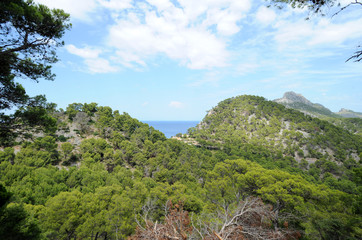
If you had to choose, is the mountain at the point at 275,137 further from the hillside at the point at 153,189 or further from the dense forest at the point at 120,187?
the dense forest at the point at 120,187

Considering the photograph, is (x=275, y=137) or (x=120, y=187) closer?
(x=120, y=187)

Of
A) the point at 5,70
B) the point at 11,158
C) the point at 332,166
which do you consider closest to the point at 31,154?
the point at 11,158

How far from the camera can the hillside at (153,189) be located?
19.9 feet

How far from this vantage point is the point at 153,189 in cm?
1831

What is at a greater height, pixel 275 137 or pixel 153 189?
pixel 153 189

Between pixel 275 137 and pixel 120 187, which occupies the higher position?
pixel 120 187

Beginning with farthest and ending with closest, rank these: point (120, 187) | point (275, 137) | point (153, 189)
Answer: point (275, 137), point (153, 189), point (120, 187)

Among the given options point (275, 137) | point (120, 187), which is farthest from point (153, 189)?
point (275, 137)

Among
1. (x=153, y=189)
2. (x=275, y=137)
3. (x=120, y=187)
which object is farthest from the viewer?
(x=275, y=137)

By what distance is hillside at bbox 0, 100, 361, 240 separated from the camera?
6.05 m

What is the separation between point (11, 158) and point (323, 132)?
10061 cm

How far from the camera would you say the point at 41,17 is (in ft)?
16.8

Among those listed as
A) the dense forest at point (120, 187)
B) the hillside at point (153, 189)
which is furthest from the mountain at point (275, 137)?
the dense forest at point (120, 187)

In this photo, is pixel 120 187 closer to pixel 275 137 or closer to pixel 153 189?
pixel 153 189
